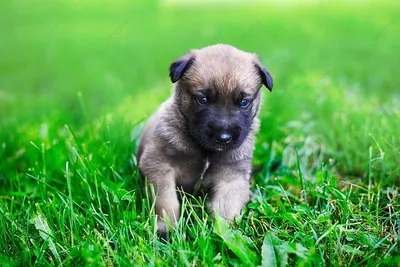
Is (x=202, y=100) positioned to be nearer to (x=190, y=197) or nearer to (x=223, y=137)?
(x=223, y=137)

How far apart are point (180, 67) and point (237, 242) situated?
4.11 ft

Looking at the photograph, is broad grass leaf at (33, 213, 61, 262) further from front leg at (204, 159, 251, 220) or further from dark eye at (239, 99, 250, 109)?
dark eye at (239, 99, 250, 109)

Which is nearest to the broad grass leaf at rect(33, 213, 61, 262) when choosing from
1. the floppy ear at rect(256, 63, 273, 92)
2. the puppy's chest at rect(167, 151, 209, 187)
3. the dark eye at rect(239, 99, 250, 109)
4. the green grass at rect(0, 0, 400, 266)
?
the green grass at rect(0, 0, 400, 266)

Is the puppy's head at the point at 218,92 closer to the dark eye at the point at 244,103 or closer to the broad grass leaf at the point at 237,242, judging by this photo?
the dark eye at the point at 244,103

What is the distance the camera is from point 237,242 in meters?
3.10

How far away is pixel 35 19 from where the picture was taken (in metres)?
12.1

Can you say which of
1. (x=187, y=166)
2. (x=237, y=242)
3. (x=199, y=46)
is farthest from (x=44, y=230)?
(x=199, y=46)

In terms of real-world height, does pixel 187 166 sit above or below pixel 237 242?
above

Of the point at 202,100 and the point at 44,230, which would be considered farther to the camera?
the point at 202,100

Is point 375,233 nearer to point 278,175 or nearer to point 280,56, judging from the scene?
point 278,175

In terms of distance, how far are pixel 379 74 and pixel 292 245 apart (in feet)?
16.3

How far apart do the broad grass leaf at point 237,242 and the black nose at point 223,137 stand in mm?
516

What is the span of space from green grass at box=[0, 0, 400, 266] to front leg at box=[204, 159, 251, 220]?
10 centimetres

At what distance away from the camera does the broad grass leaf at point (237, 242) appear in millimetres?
2995
